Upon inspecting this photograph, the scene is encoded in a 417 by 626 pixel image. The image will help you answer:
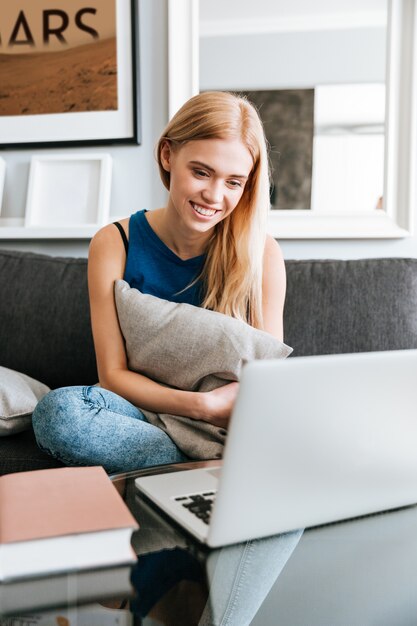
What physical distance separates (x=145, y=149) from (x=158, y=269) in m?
0.72

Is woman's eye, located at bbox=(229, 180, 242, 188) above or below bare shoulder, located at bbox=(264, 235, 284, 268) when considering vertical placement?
above

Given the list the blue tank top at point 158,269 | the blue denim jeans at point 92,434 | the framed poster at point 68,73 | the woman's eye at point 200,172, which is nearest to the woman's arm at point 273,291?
the blue tank top at point 158,269

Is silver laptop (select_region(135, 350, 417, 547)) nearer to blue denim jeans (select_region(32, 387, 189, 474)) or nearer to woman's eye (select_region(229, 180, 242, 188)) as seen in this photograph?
blue denim jeans (select_region(32, 387, 189, 474))

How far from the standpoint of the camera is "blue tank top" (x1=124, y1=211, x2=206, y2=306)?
148 cm

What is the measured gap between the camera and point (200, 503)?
29.4 inches

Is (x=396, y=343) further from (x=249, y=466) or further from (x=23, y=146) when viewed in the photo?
(x=23, y=146)

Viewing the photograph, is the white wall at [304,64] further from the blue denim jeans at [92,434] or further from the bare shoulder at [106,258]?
the blue denim jeans at [92,434]

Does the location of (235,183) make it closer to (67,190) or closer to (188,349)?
(188,349)

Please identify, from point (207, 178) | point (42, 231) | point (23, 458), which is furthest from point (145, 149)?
point (23, 458)

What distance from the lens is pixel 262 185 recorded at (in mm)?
1433

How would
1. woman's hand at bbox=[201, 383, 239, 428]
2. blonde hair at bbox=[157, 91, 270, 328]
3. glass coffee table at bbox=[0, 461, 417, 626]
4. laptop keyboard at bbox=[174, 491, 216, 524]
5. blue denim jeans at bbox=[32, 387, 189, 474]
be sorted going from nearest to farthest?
glass coffee table at bbox=[0, 461, 417, 626]
laptop keyboard at bbox=[174, 491, 216, 524]
blue denim jeans at bbox=[32, 387, 189, 474]
woman's hand at bbox=[201, 383, 239, 428]
blonde hair at bbox=[157, 91, 270, 328]

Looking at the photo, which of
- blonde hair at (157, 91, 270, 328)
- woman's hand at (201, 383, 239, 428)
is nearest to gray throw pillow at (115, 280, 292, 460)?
woman's hand at (201, 383, 239, 428)

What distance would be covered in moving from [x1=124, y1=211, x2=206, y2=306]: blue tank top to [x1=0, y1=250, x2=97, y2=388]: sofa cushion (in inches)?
12.5

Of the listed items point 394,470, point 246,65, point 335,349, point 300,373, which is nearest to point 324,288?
point 335,349
